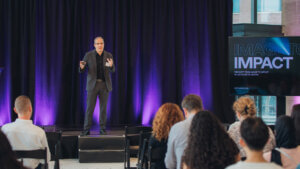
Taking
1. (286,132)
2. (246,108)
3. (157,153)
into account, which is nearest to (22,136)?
(157,153)

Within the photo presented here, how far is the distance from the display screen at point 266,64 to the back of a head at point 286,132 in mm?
5087

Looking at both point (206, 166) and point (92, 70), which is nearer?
point (206, 166)

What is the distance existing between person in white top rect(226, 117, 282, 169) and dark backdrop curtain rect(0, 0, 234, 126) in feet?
21.6

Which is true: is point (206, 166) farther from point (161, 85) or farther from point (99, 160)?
point (161, 85)

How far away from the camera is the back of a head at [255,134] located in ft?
7.54

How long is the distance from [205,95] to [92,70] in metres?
3.07

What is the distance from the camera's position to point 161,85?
8.99m

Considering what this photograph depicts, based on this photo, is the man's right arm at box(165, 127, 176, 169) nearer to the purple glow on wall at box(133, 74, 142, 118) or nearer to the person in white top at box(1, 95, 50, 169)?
the person in white top at box(1, 95, 50, 169)

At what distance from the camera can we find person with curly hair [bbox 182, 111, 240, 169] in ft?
9.18

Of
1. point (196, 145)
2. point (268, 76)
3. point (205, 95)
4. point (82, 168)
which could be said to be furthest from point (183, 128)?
point (205, 95)

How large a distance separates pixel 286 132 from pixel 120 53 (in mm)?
6018

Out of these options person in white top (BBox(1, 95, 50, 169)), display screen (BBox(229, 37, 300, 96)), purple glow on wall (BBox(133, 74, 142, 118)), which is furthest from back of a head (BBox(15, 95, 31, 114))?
display screen (BBox(229, 37, 300, 96))

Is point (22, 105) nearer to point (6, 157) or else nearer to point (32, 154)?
point (32, 154)

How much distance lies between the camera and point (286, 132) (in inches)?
124
